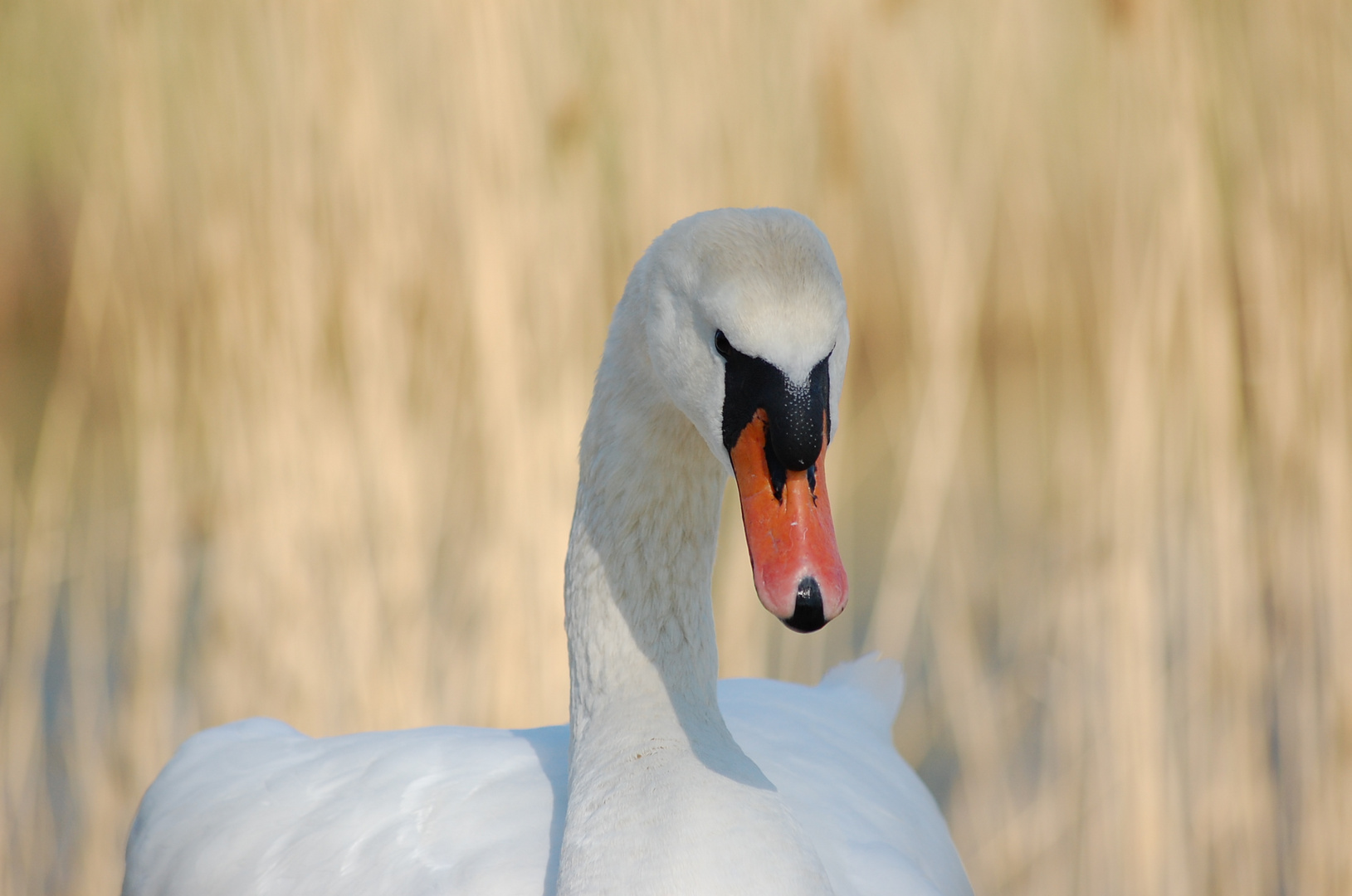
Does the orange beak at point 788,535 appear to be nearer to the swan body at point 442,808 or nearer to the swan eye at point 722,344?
the swan eye at point 722,344

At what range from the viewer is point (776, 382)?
0.99 m

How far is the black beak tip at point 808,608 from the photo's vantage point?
3.12 ft

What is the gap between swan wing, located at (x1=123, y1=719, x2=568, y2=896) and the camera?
136cm

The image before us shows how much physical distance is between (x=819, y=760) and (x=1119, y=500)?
0.92 metres

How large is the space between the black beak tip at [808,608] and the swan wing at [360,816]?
543 mm

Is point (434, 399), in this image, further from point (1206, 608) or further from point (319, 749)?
point (1206, 608)

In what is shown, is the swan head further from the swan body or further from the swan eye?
the swan body

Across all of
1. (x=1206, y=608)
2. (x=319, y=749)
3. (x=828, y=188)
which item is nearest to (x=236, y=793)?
(x=319, y=749)

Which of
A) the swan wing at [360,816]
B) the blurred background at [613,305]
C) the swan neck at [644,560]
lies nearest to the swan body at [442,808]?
the swan wing at [360,816]

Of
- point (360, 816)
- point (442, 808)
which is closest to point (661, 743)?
point (442, 808)

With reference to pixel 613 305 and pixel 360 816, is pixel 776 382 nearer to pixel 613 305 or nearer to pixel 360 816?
pixel 360 816

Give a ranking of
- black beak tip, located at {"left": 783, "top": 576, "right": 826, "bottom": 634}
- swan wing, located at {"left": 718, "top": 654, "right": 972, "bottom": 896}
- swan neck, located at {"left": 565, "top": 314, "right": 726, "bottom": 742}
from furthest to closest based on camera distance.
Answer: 1. swan wing, located at {"left": 718, "top": 654, "right": 972, "bottom": 896}
2. swan neck, located at {"left": 565, "top": 314, "right": 726, "bottom": 742}
3. black beak tip, located at {"left": 783, "top": 576, "right": 826, "bottom": 634}

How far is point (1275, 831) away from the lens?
2.29 meters

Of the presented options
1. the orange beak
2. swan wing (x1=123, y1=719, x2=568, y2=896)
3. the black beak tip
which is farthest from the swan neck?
the black beak tip
